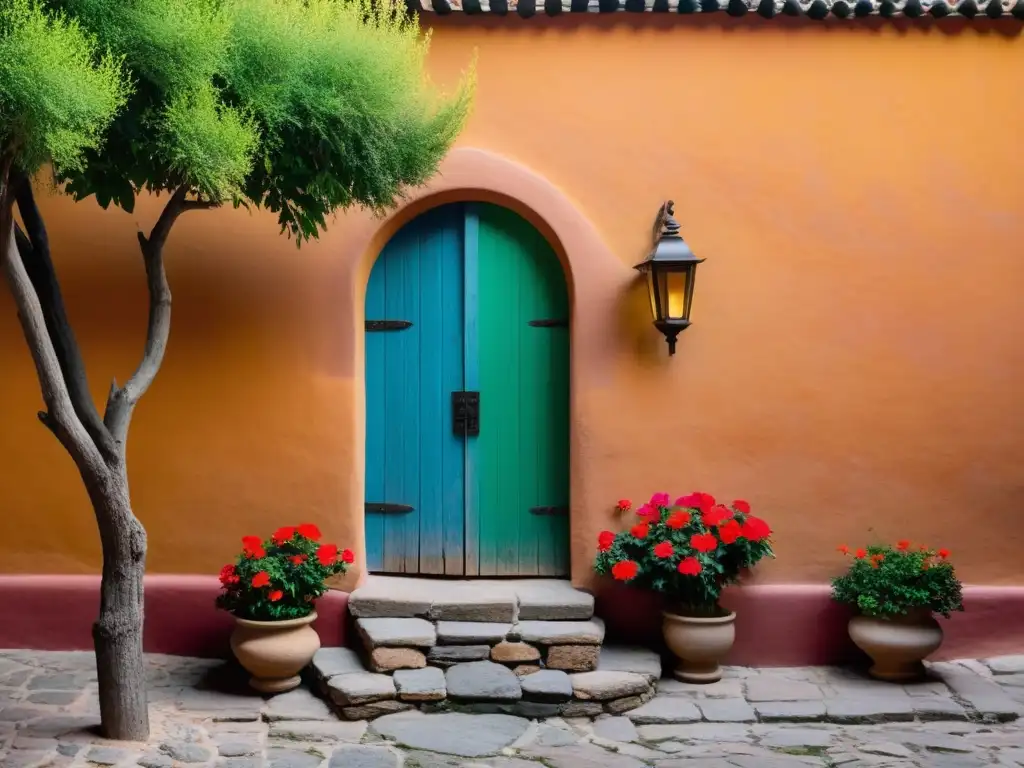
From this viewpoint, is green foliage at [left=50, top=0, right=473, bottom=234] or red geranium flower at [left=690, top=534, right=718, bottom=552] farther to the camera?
red geranium flower at [left=690, top=534, right=718, bottom=552]

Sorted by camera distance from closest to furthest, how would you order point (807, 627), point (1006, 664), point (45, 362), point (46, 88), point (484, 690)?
point (46, 88) < point (45, 362) < point (484, 690) < point (1006, 664) < point (807, 627)

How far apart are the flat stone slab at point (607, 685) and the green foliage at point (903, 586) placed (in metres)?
1.26

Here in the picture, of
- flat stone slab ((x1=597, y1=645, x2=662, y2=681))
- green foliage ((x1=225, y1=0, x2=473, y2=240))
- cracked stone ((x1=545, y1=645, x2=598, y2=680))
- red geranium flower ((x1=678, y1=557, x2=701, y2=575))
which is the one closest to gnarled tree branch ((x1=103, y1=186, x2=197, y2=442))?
green foliage ((x1=225, y1=0, x2=473, y2=240))

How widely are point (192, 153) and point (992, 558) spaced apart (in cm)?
466

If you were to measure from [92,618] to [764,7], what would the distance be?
16.5 feet

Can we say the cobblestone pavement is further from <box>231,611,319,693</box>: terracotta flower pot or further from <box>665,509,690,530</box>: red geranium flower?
<box>665,509,690,530</box>: red geranium flower

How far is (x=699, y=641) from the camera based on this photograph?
476cm

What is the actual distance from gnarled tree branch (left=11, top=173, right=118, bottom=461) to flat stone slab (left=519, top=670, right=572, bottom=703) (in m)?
2.20

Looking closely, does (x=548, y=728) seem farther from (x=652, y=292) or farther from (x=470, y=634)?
(x=652, y=292)

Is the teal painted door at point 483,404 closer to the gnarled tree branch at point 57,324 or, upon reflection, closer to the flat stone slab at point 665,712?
the flat stone slab at point 665,712

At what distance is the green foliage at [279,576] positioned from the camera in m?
4.55

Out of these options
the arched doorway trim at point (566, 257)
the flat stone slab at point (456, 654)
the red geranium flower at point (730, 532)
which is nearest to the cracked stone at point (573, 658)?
the flat stone slab at point (456, 654)

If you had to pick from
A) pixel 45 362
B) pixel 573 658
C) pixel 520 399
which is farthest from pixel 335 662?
pixel 45 362

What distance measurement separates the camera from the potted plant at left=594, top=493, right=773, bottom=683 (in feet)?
15.6
